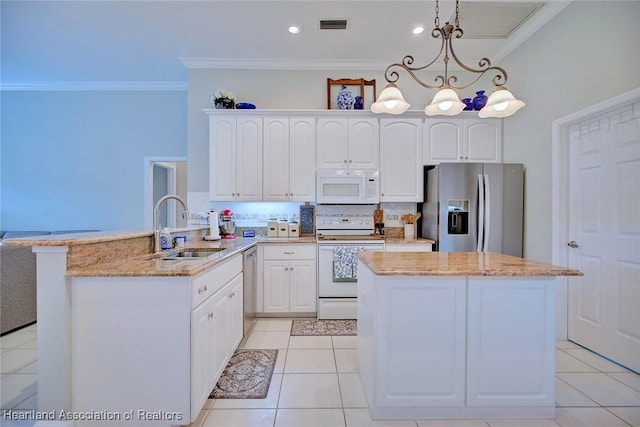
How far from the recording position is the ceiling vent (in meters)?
3.03

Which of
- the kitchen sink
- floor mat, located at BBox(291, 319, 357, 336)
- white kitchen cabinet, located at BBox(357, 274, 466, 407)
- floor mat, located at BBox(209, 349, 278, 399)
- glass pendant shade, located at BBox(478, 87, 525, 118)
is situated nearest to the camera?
white kitchen cabinet, located at BBox(357, 274, 466, 407)

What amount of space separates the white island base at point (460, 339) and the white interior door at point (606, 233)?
4.05 ft

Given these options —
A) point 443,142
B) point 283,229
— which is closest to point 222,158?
point 283,229

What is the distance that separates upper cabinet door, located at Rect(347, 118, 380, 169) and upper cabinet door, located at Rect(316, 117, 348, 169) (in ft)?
0.34

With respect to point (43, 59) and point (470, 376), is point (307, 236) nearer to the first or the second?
point (470, 376)

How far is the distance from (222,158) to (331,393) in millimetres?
2833

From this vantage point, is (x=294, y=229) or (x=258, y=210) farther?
(x=258, y=210)

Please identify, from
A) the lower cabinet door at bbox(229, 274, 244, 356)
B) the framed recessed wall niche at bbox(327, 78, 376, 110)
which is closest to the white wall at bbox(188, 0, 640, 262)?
the framed recessed wall niche at bbox(327, 78, 376, 110)

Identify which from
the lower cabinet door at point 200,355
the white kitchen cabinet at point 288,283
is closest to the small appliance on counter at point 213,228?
the white kitchen cabinet at point 288,283

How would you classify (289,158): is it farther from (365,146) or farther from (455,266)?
(455,266)

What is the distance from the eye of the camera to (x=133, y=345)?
158 cm

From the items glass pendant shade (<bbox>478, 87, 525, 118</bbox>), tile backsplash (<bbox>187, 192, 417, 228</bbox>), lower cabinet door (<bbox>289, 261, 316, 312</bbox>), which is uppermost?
glass pendant shade (<bbox>478, 87, 525, 118</bbox>)

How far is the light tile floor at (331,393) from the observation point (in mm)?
1743

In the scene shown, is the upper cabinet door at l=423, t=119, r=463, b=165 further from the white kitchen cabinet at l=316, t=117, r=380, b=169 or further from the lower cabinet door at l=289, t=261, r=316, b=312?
the lower cabinet door at l=289, t=261, r=316, b=312
